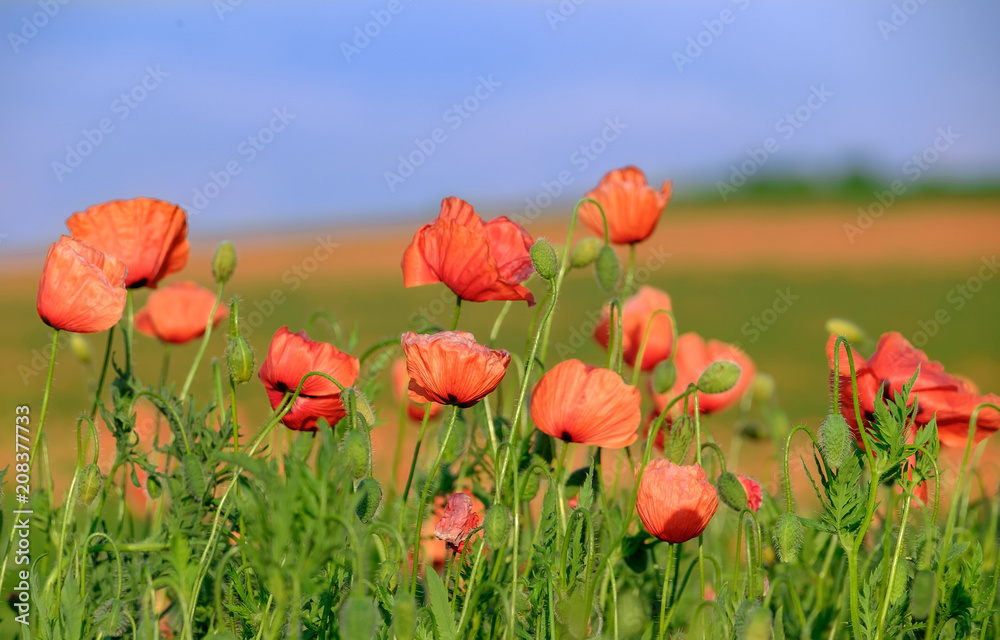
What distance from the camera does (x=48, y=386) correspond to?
4.40 ft

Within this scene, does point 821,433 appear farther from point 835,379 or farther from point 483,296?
point 483,296

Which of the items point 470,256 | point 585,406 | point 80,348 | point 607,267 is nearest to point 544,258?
point 470,256

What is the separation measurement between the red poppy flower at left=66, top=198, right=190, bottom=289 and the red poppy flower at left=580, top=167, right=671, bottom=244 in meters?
0.75

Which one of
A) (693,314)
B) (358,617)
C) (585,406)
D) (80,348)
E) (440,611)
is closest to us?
(358,617)

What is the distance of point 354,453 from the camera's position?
1.15 meters

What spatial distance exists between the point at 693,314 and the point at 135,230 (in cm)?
1366

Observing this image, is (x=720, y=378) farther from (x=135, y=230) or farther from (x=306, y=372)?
(x=135, y=230)

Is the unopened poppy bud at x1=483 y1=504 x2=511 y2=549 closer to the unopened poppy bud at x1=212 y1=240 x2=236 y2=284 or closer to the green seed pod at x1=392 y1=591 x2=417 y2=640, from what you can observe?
the green seed pod at x1=392 y1=591 x2=417 y2=640

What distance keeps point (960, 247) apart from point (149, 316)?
69.1 ft

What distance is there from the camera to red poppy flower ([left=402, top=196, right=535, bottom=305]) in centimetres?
134

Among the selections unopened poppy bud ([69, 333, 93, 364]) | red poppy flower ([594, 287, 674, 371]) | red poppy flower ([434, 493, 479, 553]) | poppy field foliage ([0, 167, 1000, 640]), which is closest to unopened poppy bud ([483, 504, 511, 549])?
poppy field foliage ([0, 167, 1000, 640])

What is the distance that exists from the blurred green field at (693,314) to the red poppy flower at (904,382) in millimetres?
5145

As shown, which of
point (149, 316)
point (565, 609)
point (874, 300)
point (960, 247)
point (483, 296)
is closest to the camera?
point (565, 609)

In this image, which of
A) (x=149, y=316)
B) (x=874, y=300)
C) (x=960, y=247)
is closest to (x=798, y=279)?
(x=874, y=300)
